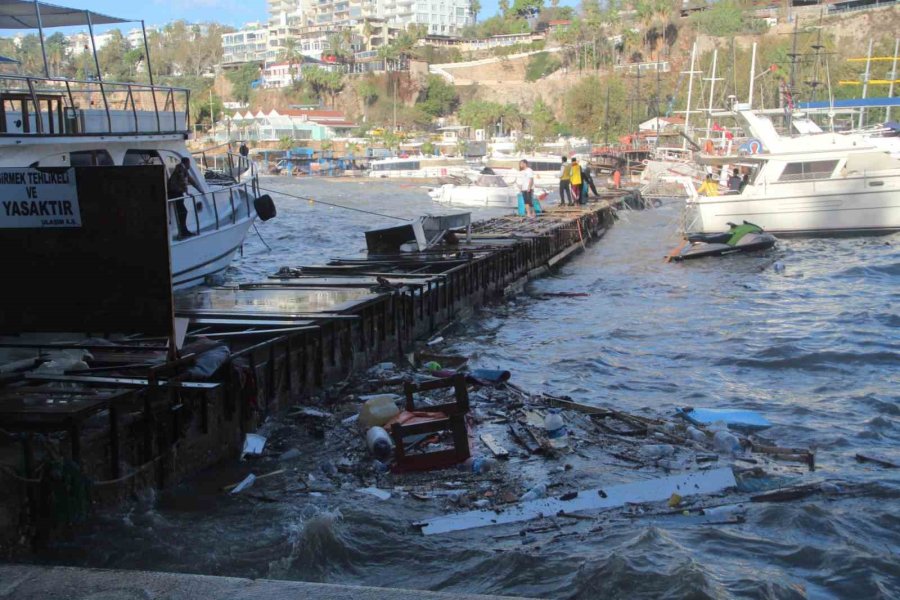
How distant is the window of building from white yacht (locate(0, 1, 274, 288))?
18.6 meters

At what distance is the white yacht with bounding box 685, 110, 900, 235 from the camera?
3194 centimetres

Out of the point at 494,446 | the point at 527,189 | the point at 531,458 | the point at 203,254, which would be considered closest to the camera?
the point at 531,458

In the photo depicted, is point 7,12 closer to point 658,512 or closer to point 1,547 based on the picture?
point 1,547

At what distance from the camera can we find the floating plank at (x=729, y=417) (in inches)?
437

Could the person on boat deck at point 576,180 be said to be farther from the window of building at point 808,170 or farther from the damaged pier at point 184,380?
the damaged pier at point 184,380

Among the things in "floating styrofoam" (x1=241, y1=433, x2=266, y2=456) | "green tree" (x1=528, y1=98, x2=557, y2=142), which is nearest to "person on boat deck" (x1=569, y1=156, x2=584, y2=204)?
"floating styrofoam" (x1=241, y1=433, x2=266, y2=456)

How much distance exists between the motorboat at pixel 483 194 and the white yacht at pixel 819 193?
22.6 meters

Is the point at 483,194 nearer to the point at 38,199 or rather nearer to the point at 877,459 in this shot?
the point at 877,459

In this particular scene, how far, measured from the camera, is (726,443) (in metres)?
10.2

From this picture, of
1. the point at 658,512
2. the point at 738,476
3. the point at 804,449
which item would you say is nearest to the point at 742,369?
the point at 804,449

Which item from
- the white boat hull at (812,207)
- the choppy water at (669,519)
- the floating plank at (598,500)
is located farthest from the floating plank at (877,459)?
the white boat hull at (812,207)

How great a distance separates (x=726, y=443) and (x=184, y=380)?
5721 millimetres

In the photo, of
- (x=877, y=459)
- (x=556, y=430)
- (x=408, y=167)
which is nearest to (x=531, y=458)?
(x=556, y=430)

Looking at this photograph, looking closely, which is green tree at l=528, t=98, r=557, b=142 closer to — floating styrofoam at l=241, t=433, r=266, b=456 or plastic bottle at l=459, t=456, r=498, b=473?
floating styrofoam at l=241, t=433, r=266, b=456
